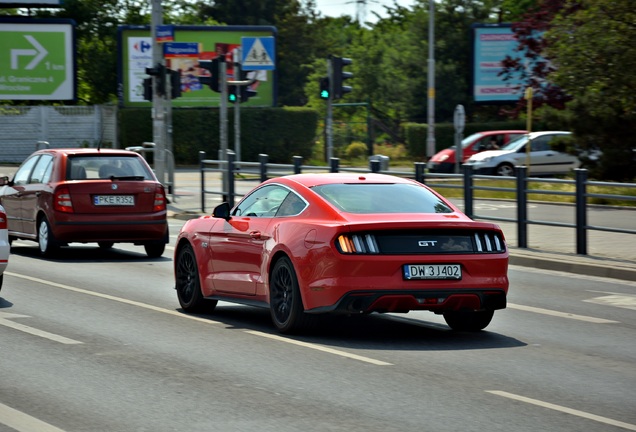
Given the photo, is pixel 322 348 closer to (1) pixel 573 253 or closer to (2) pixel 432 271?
(2) pixel 432 271

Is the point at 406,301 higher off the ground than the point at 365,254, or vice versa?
the point at 365,254

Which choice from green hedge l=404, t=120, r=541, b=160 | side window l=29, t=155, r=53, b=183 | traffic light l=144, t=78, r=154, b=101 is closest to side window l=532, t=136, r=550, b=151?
traffic light l=144, t=78, r=154, b=101

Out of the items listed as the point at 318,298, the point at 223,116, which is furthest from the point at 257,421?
the point at 223,116

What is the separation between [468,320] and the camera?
36.0 feet

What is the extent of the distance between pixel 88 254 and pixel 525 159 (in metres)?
22.1

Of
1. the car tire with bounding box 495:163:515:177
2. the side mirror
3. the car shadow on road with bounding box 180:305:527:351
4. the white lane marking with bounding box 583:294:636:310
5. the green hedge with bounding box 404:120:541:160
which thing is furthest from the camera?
the green hedge with bounding box 404:120:541:160

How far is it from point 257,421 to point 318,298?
10.1 feet

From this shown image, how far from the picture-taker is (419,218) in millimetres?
10281

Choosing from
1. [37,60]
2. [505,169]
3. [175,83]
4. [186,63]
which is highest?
[37,60]

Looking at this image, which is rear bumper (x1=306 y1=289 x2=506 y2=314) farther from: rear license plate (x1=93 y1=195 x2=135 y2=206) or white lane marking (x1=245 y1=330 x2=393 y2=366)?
rear license plate (x1=93 y1=195 x2=135 y2=206)

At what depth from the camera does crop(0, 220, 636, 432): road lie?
7219 mm

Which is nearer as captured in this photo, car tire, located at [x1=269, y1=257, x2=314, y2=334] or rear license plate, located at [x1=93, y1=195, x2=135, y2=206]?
car tire, located at [x1=269, y1=257, x2=314, y2=334]

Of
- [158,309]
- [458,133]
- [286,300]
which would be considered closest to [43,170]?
[158,309]

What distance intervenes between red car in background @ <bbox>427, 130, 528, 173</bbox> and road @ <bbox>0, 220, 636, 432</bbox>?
27.9m
